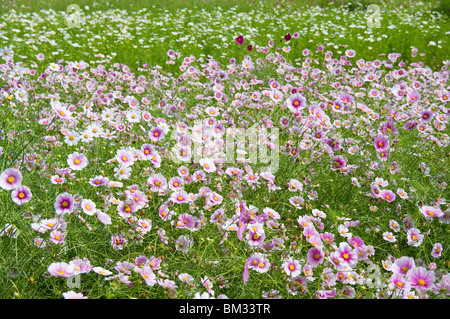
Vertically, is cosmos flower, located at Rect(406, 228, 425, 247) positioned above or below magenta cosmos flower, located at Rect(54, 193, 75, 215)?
below

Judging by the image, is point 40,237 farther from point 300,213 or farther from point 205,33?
point 205,33

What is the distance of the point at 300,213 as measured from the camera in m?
2.22

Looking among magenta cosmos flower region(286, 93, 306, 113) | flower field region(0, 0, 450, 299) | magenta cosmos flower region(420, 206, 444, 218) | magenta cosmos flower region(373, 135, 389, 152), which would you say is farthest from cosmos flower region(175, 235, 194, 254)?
magenta cosmos flower region(373, 135, 389, 152)

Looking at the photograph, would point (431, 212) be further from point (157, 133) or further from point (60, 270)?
point (60, 270)

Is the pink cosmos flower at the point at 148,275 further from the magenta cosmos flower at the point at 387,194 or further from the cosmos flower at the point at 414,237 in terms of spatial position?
the magenta cosmos flower at the point at 387,194

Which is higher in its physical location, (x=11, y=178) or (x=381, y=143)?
(x=11, y=178)

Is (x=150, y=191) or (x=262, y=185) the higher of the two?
(x=150, y=191)

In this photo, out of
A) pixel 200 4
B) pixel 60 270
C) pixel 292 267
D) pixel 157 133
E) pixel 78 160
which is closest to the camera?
pixel 60 270

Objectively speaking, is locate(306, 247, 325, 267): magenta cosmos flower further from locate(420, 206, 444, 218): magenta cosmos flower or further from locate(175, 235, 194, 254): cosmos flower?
locate(420, 206, 444, 218): magenta cosmos flower

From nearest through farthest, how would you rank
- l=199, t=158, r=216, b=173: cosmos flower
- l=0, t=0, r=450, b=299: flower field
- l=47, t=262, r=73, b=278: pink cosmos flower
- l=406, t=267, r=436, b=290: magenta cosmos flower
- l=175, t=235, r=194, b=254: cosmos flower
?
l=47, t=262, r=73, b=278: pink cosmos flower → l=406, t=267, r=436, b=290: magenta cosmos flower → l=0, t=0, r=450, b=299: flower field → l=175, t=235, r=194, b=254: cosmos flower → l=199, t=158, r=216, b=173: cosmos flower

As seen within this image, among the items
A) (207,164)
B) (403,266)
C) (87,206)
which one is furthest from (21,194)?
(403,266)
